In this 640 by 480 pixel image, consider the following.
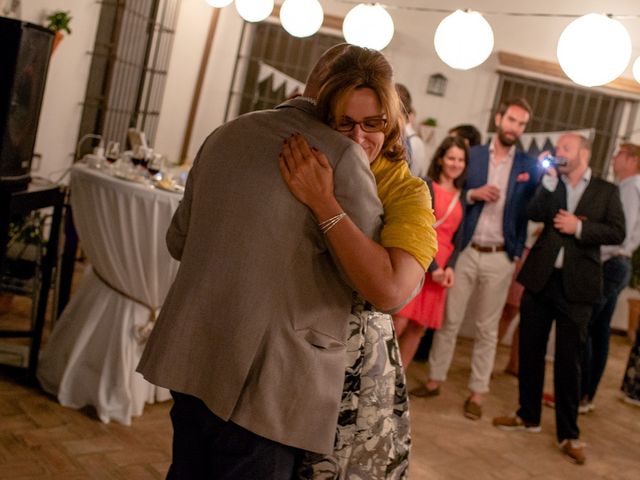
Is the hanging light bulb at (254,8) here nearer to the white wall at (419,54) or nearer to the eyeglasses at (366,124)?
the white wall at (419,54)

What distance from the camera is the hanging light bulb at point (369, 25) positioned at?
562 centimetres

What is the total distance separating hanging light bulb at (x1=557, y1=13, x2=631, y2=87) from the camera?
3893 millimetres

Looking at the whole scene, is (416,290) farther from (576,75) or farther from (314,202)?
(576,75)

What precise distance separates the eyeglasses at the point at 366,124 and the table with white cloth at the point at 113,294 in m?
1.99

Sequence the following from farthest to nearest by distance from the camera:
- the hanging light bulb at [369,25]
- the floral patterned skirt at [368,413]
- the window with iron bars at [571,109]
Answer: the window with iron bars at [571,109] → the hanging light bulb at [369,25] → the floral patterned skirt at [368,413]

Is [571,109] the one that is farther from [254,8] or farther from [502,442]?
[502,442]

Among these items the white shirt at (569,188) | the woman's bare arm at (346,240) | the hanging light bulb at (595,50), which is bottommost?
the woman's bare arm at (346,240)

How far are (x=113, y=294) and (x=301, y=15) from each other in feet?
10.5

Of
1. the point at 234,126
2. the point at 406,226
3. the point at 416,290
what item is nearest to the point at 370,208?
the point at 406,226

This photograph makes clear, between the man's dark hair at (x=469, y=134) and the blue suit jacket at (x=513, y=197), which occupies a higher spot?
the man's dark hair at (x=469, y=134)

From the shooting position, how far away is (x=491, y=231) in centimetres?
471

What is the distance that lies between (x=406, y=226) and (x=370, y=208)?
0.07 m

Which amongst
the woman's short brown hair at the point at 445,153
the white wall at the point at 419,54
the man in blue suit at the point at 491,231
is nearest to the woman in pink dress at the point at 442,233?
the woman's short brown hair at the point at 445,153

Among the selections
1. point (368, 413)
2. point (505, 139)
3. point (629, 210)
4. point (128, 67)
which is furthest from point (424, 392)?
point (128, 67)
